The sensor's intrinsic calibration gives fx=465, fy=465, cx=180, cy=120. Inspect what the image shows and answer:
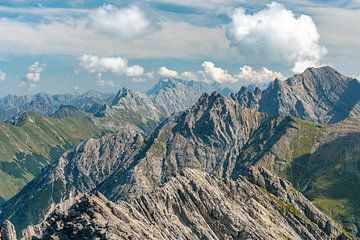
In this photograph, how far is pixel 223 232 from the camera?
477ft

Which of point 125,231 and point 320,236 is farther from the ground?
point 125,231

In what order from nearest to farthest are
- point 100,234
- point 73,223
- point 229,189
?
point 100,234
point 73,223
point 229,189

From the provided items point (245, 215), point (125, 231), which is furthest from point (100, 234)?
point (245, 215)

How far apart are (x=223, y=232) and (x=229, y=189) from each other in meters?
36.0

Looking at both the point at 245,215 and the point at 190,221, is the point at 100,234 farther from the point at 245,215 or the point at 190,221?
the point at 245,215

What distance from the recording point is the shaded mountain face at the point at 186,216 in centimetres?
10906

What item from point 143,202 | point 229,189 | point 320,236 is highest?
point 143,202

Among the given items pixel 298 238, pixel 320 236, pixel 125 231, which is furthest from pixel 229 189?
pixel 125 231

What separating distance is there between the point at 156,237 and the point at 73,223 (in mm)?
21107

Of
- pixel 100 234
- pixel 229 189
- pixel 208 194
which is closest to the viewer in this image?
pixel 100 234

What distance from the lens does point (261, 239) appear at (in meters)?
145

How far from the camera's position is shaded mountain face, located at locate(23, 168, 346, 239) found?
109 metres

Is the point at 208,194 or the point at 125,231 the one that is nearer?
the point at 125,231

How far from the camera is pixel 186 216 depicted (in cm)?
14400
